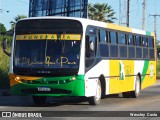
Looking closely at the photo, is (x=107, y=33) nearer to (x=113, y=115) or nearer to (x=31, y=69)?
(x=31, y=69)

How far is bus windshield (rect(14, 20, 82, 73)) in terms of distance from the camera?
57.2 ft

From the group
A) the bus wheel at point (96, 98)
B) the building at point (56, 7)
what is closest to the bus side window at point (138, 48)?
the bus wheel at point (96, 98)

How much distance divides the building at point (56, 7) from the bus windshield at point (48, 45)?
73.3 feet

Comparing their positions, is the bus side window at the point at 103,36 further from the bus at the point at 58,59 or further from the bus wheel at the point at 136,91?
the bus wheel at the point at 136,91

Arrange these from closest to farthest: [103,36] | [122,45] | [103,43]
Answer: [103,43]
[103,36]
[122,45]

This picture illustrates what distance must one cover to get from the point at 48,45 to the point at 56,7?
25.0 metres

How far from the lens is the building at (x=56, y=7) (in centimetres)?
4084

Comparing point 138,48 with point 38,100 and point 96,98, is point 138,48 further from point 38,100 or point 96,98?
point 38,100

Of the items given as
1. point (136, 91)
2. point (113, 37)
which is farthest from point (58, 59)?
point (136, 91)

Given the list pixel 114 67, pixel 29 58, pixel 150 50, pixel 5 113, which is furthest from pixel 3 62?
pixel 5 113

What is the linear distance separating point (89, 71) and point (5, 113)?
12.5 ft

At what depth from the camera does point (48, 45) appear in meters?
17.6

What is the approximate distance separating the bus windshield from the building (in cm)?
2233

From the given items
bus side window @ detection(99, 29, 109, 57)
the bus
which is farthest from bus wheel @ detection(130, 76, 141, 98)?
the bus
